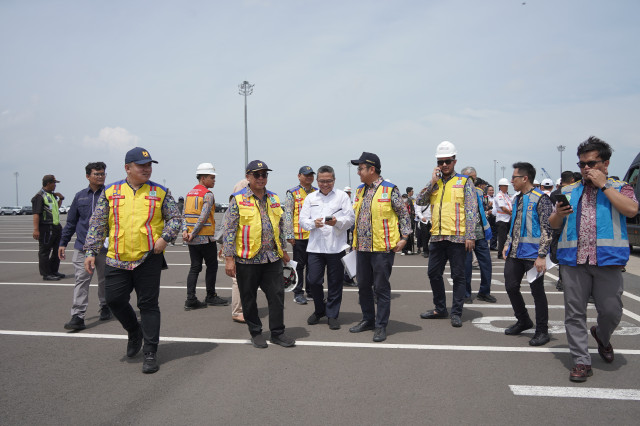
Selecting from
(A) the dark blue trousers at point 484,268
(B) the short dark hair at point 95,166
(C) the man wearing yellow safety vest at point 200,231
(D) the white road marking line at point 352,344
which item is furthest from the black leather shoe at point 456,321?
(B) the short dark hair at point 95,166

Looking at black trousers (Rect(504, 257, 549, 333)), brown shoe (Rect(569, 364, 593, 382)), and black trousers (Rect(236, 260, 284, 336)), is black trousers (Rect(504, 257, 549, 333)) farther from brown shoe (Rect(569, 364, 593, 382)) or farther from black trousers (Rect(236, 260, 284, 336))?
black trousers (Rect(236, 260, 284, 336))

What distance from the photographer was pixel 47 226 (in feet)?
31.9

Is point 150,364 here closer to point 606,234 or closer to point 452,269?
point 452,269

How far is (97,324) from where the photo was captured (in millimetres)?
5973

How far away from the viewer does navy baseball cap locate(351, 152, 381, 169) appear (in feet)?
17.8

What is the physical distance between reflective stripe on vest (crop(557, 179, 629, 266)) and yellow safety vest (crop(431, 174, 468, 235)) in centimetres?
173

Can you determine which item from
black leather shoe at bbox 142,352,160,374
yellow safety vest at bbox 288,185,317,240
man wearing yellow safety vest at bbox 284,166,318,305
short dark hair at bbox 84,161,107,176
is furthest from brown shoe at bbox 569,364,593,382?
short dark hair at bbox 84,161,107,176

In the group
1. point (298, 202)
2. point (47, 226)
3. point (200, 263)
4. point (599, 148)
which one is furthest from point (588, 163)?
point (47, 226)

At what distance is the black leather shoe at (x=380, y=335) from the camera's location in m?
5.08

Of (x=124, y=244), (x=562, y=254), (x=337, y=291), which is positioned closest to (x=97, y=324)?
(x=124, y=244)

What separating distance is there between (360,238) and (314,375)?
1.88 meters

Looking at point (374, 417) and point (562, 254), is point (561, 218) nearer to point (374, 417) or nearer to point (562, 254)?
point (562, 254)

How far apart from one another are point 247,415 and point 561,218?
316cm

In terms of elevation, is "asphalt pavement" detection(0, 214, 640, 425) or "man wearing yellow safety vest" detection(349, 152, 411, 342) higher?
"man wearing yellow safety vest" detection(349, 152, 411, 342)
